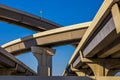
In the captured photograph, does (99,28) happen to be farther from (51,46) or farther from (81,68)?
(81,68)

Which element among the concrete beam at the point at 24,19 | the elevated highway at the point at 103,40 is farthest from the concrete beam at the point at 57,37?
the elevated highway at the point at 103,40

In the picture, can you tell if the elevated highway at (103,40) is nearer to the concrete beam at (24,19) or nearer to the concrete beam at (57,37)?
the concrete beam at (57,37)

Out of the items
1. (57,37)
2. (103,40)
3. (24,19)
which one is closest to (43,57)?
(57,37)

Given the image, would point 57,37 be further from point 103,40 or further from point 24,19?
point 103,40

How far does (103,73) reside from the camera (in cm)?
2988

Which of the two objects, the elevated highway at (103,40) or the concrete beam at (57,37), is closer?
the elevated highway at (103,40)

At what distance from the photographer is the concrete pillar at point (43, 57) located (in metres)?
38.0

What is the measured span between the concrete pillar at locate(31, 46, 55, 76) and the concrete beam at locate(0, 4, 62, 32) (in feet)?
18.4

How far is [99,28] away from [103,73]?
33.4 feet

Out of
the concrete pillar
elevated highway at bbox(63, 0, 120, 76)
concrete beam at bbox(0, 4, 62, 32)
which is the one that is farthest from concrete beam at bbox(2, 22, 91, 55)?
elevated highway at bbox(63, 0, 120, 76)

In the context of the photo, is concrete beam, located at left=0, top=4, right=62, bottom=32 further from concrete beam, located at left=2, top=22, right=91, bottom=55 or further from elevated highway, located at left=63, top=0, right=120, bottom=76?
elevated highway, located at left=63, top=0, right=120, bottom=76

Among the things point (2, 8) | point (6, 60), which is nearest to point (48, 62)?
point (6, 60)

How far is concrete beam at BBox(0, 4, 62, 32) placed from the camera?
134 feet

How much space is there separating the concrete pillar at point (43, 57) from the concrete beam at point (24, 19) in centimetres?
560
